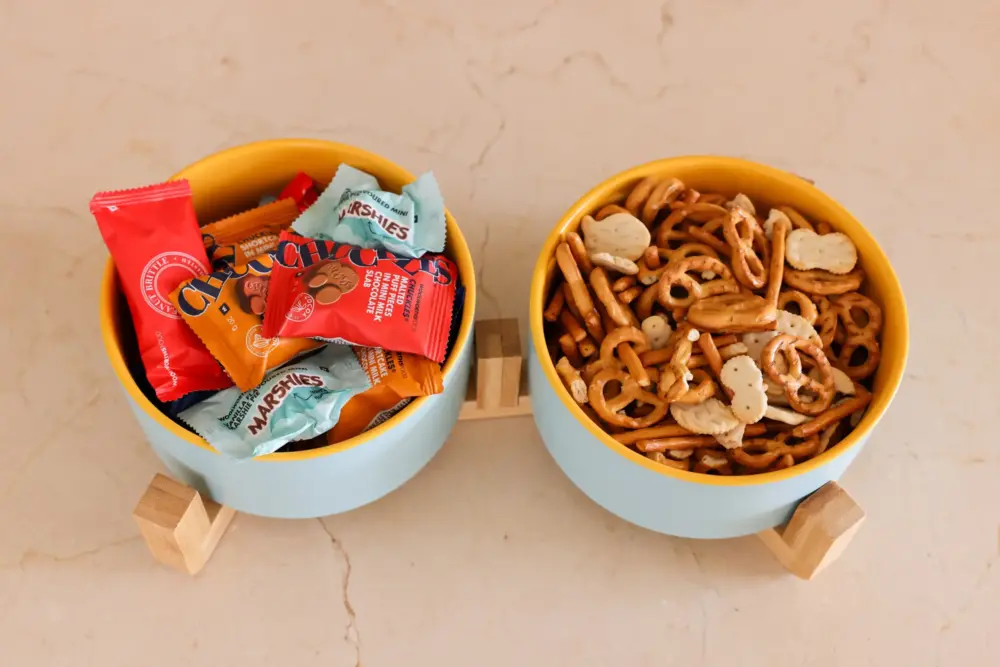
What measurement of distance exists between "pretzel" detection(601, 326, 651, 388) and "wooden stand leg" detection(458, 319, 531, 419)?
0.09m

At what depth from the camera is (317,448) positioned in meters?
0.86

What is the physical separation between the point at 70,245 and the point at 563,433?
57 centimetres

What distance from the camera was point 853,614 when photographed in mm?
947

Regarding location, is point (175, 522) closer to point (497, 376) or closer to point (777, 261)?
point (497, 376)

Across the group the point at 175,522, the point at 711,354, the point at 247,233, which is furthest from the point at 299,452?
the point at 711,354

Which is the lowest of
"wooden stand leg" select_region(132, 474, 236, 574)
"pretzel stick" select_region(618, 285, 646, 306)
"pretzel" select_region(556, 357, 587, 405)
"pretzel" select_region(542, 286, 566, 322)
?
"wooden stand leg" select_region(132, 474, 236, 574)

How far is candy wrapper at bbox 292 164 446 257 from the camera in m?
0.92

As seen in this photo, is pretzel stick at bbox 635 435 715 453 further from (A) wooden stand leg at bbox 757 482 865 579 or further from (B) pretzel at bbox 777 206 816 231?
(B) pretzel at bbox 777 206 816 231

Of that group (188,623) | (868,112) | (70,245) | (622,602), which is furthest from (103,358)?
(868,112)

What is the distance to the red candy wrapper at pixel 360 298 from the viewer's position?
2.82 feet

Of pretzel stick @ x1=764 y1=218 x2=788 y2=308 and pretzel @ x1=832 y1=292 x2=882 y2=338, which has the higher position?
pretzel stick @ x1=764 y1=218 x2=788 y2=308

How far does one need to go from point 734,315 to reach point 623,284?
0.33 feet

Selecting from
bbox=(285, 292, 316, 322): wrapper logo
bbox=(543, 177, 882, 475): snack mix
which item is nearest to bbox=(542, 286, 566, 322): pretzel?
bbox=(543, 177, 882, 475): snack mix

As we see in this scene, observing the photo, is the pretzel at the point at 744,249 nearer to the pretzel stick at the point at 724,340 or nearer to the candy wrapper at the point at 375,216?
the pretzel stick at the point at 724,340
